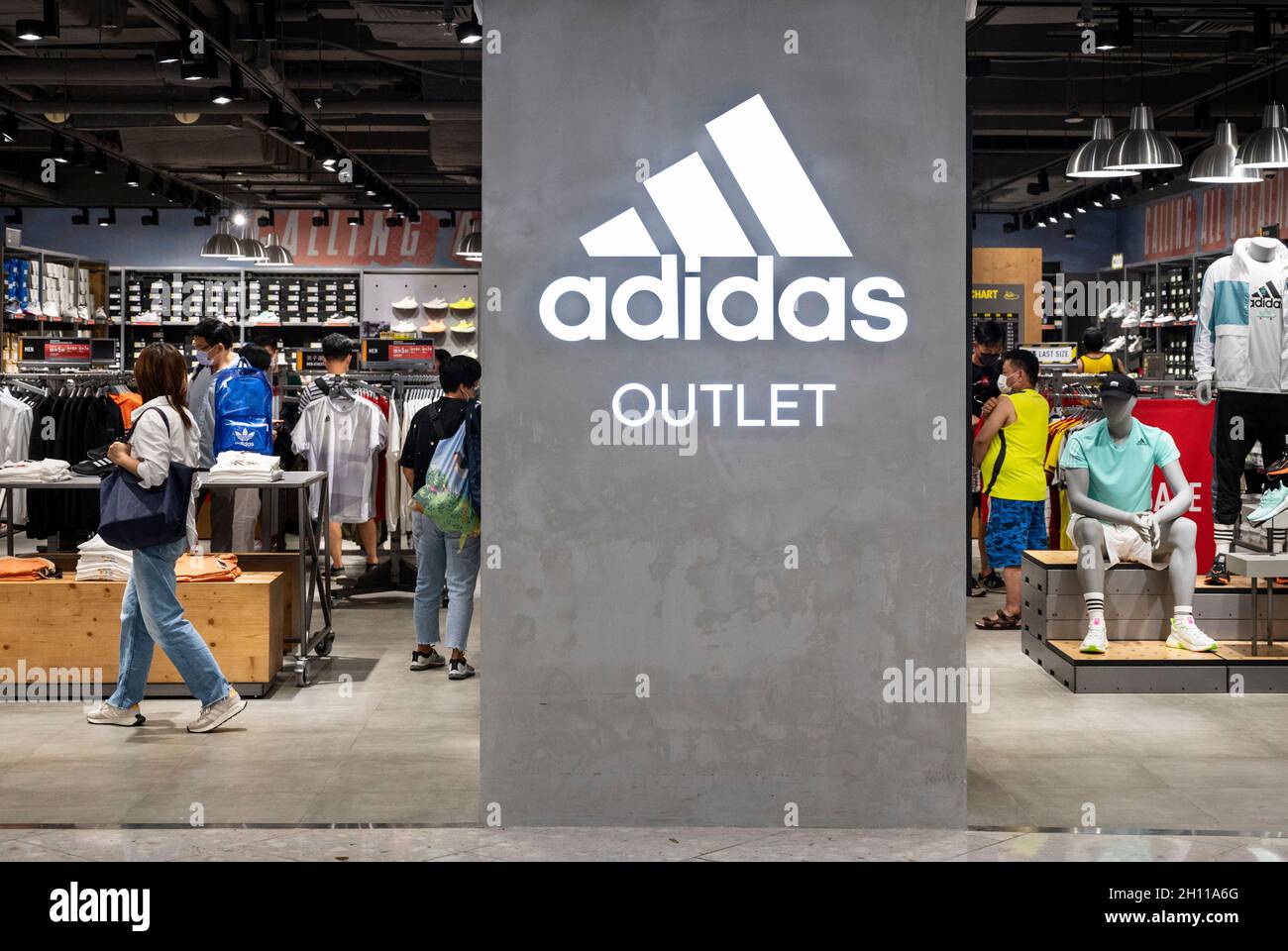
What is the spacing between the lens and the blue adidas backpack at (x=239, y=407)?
7.41 metres

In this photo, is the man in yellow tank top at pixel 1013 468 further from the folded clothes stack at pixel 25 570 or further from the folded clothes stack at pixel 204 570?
the folded clothes stack at pixel 25 570

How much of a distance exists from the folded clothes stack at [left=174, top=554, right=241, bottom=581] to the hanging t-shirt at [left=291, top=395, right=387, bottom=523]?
2.34 m

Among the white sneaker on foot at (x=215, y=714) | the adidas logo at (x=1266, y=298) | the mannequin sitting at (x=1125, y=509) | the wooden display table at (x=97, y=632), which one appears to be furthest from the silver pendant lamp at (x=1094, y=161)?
the white sneaker on foot at (x=215, y=714)

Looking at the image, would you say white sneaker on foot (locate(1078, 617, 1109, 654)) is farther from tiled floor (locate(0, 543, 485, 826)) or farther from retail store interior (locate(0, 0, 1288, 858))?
tiled floor (locate(0, 543, 485, 826))

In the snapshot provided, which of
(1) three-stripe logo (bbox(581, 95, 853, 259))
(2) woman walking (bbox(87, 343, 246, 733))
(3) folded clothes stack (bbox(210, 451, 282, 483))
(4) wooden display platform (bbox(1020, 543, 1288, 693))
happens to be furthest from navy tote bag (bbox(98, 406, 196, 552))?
(4) wooden display platform (bbox(1020, 543, 1288, 693))

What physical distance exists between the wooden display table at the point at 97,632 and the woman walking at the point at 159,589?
48 cm

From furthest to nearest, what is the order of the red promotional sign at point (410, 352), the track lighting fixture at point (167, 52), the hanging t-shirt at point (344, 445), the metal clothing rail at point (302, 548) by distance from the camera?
the red promotional sign at point (410, 352) < the track lighting fixture at point (167, 52) < the hanging t-shirt at point (344, 445) < the metal clothing rail at point (302, 548)

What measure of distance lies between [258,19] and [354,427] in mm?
3446

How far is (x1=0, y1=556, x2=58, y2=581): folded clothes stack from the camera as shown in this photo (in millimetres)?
5965

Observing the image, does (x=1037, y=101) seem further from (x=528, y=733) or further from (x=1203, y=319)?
(x=528, y=733)

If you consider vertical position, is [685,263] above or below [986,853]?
above

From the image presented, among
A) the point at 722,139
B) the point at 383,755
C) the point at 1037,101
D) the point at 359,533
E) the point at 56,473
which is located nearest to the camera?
the point at 722,139

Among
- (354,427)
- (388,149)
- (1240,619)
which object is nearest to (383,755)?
(354,427)
